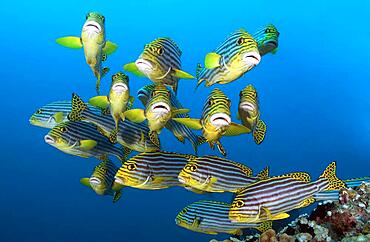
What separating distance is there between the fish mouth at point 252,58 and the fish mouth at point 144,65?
0.90m

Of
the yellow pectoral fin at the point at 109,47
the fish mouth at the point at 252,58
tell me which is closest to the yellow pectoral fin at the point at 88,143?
the yellow pectoral fin at the point at 109,47

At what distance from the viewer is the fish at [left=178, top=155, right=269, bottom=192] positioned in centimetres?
422

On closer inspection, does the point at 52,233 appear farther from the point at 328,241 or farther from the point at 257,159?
the point at 257,159

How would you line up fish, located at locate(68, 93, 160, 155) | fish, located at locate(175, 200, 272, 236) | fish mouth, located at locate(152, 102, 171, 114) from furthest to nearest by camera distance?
fish, located at locate(175, 200, 272, 236) → fish, located at locate(68, 93, 160, 155) → fish mouth, located at locate(152, 102, 171, 114)

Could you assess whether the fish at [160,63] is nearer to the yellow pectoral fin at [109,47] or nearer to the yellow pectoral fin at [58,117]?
the yellow pectoral fin at [109,47]

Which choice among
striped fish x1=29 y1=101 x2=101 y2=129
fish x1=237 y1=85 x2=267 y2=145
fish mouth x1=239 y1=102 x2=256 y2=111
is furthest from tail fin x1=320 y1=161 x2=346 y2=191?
striped fish x1=29 y1=101 x2=101 y2=129

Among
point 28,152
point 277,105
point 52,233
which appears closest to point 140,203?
point 52,233

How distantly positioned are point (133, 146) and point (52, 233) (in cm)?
2582

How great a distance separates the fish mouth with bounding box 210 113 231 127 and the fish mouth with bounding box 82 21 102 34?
1.39 meters

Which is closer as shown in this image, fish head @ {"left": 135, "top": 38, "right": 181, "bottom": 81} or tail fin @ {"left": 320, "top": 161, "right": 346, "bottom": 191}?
fish head @ {"left": 135, "top": 38, "right": 181, "bottom": 81}

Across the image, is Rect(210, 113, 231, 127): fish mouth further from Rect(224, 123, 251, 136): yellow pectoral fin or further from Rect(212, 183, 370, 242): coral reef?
Rect(212, 183, 370, 242): coral reef

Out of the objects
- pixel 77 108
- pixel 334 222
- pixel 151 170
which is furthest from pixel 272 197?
pixel 77 108

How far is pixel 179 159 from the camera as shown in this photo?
4730 mm

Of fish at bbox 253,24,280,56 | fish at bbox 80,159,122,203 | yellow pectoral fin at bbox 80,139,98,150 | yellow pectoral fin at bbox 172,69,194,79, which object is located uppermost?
fish at bbox 253,24,280,56
